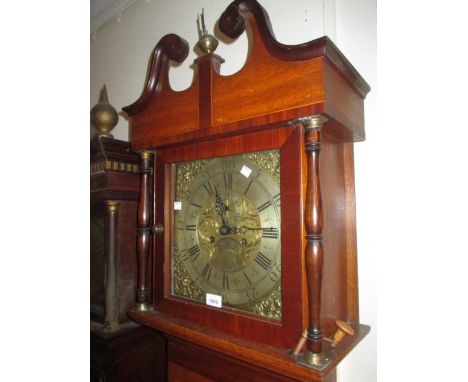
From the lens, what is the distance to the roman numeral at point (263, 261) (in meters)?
0.81

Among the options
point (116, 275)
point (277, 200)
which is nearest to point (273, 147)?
point (277, 200)

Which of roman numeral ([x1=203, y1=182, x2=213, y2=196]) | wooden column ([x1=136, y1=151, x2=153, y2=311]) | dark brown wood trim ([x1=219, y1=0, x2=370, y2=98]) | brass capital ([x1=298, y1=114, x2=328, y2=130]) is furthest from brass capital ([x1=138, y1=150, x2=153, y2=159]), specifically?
brass capital ([x1=298, y1=114, x2=328, y2=130])

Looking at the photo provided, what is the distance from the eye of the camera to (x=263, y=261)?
82 centimetres

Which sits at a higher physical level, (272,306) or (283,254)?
(283,254)

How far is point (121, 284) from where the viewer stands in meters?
1.29

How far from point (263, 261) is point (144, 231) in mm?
508

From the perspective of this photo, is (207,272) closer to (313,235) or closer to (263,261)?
(263,261)

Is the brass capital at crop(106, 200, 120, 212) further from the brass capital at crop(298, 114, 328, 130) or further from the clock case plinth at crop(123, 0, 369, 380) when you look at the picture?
the brass capital at crop(298, 114, 328, 130)

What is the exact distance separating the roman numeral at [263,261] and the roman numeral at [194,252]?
23 cm
